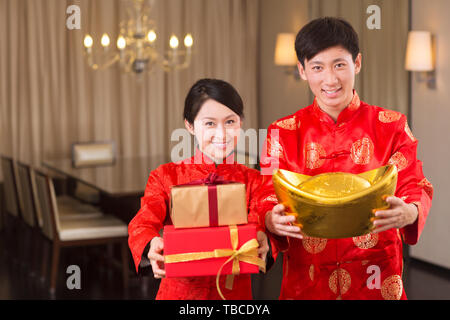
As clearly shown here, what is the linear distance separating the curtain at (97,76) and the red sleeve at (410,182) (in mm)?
4902

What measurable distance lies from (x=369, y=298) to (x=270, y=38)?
5.32 metres

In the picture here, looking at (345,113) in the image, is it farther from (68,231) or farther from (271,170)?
(68,231)

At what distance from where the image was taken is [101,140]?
19.8 feet

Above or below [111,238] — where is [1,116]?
above

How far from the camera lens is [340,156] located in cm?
144

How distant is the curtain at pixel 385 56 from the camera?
407cm

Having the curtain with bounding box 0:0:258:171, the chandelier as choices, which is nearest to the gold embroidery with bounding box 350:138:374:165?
the chandelier

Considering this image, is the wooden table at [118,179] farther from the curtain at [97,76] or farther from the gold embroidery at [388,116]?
the gold embroidery at [388,116]

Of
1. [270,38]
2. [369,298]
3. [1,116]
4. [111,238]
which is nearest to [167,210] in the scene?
[369,298]

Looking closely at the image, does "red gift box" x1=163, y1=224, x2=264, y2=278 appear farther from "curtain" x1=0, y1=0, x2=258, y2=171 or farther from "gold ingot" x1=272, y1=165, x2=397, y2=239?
"curtain" x1=0, y1=0, x2=258, y2=171

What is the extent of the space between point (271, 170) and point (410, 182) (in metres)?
0.33

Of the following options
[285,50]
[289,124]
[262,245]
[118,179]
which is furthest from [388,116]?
[285,50]

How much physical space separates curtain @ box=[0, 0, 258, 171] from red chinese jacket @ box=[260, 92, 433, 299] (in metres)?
4.76

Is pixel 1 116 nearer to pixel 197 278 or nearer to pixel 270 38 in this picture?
pixel 270 38
